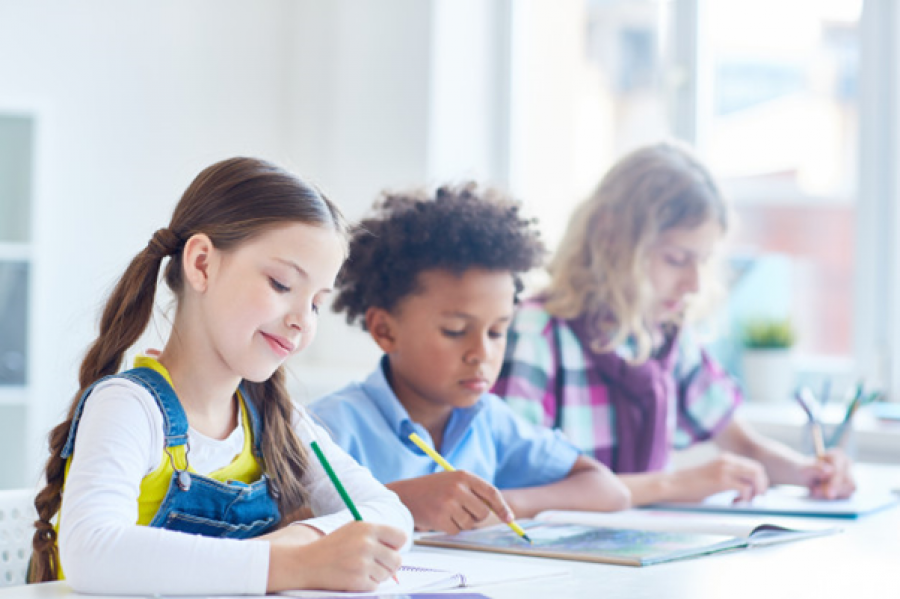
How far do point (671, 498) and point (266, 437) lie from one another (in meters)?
0.71

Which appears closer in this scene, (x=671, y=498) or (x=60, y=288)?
(x=671, y=498)

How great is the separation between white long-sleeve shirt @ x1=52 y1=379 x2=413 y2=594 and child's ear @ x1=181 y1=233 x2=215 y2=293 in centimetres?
12

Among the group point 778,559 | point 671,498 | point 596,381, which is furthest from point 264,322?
point 596,381

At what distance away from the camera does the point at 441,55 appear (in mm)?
3213

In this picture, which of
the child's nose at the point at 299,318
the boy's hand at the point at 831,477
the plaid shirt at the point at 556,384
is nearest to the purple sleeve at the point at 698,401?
the plaid shirt at the point at 556,384

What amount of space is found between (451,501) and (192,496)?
0.99 ft

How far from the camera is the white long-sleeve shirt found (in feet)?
2.83

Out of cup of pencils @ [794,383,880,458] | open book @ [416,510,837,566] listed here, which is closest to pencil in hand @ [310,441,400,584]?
open book @ [416,510,837,566]

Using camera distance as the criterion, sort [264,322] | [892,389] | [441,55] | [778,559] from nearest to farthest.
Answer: [264,322]
[778,559]
[892,389]
[441,55]

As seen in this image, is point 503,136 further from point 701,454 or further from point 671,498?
point 671,498

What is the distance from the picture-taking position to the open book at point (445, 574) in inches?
36.6

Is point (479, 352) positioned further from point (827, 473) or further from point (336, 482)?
point (827, 473)

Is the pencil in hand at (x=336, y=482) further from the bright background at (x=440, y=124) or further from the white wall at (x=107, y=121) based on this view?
the white wall at (x=107, y=121)

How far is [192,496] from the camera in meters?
1.03
